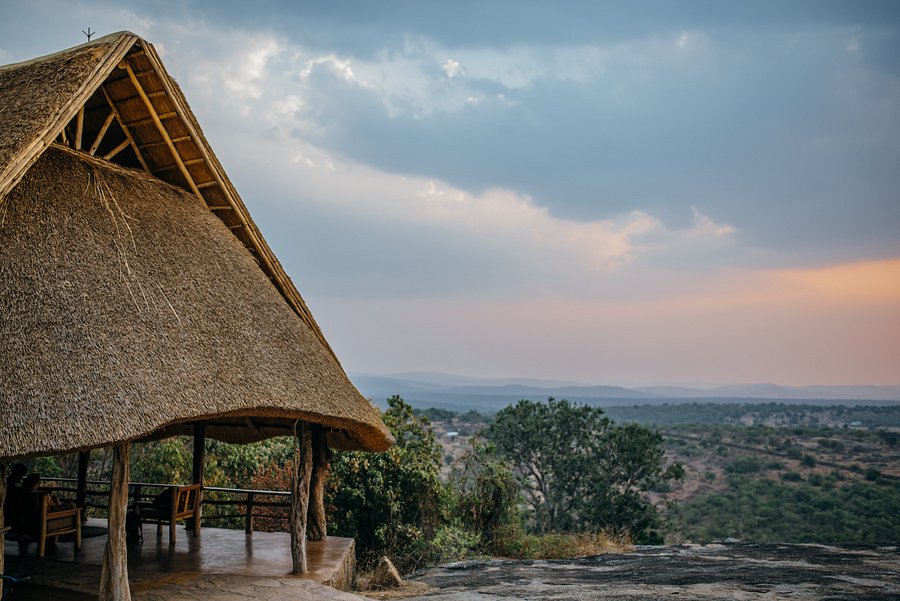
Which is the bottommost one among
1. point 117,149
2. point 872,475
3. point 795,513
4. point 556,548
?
point 795,513

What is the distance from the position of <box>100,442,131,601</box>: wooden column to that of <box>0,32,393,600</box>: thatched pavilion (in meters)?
0.02

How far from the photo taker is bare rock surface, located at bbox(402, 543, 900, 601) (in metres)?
8.65

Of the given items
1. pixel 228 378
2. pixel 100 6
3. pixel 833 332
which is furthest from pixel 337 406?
pixel 833 332

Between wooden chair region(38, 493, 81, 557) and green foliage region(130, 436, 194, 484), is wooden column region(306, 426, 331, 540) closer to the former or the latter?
wooden chair region(38, 493, 81, 557)

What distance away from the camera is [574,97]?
82.5ft

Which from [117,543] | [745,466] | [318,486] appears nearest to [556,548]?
[318,486]

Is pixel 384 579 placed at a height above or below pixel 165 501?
below

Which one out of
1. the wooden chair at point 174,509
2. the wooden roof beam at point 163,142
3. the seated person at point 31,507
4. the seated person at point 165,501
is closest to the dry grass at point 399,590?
the wooden chair at point 174,509

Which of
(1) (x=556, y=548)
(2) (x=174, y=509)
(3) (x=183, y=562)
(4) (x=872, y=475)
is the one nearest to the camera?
(3) (x=183, y=562)

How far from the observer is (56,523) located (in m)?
8.19

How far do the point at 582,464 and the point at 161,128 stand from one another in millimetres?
20040

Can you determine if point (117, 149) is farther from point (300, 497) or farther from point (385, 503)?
point (385, 503)

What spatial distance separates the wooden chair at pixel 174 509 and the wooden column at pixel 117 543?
2879 mm

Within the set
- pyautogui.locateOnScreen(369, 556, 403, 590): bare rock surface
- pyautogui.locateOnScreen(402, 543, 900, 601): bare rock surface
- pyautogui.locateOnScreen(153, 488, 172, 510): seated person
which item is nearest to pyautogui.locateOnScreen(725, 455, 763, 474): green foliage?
pyautogui.locateOnScreen(402, 543, 900, 601): bare rock surface
